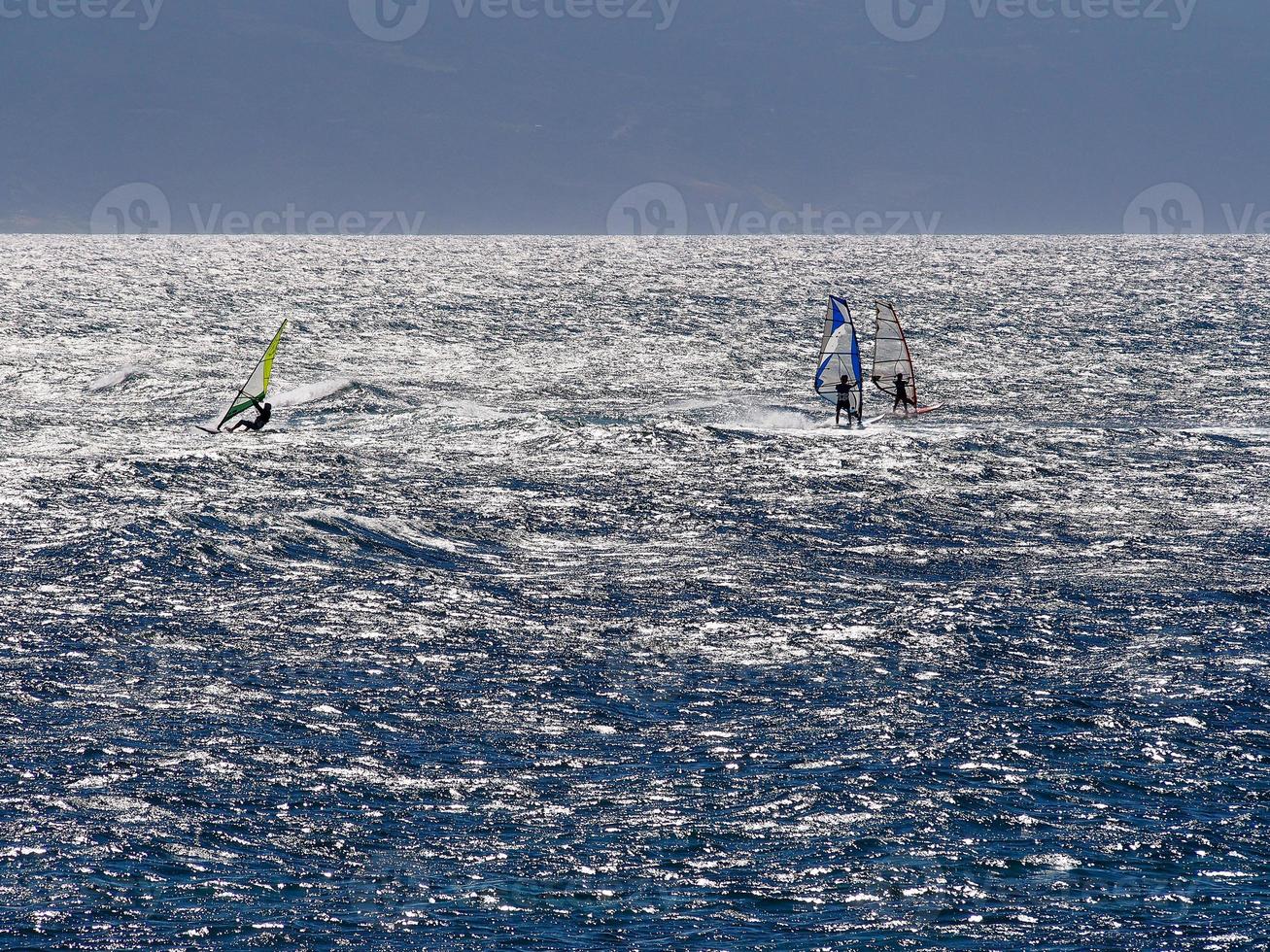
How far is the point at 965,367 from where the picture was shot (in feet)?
336

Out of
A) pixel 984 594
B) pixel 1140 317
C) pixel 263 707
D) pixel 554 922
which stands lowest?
pixel 554 922

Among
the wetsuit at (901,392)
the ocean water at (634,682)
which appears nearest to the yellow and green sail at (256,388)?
the ocean water at (634,682)

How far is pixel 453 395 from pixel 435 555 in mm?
41258

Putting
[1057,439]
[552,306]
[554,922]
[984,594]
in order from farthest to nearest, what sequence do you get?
[552,306] < [1057,439] < [984,594] < [554,922]

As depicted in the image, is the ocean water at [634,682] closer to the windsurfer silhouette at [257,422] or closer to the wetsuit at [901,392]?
the wetsuit at [901,392]

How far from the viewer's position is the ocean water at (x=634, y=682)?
2378 cm

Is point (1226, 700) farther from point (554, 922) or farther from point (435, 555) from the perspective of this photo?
point (435, 555)

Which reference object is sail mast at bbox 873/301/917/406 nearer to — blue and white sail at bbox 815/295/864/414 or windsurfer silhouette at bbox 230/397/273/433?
blue and white sail at bbox 815/295/864/414

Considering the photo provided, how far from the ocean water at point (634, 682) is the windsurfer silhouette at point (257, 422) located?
8.57 feet

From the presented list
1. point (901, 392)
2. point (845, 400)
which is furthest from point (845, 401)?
point (901, 392)

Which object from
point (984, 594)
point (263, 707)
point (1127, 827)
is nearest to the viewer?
point (1127, 827)

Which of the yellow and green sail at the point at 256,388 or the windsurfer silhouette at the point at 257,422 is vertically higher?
the yellow and green sail at the point at 256,388

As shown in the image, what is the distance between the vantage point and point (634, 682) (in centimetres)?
3416

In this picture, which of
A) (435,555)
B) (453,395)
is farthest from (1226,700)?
(453,395)
